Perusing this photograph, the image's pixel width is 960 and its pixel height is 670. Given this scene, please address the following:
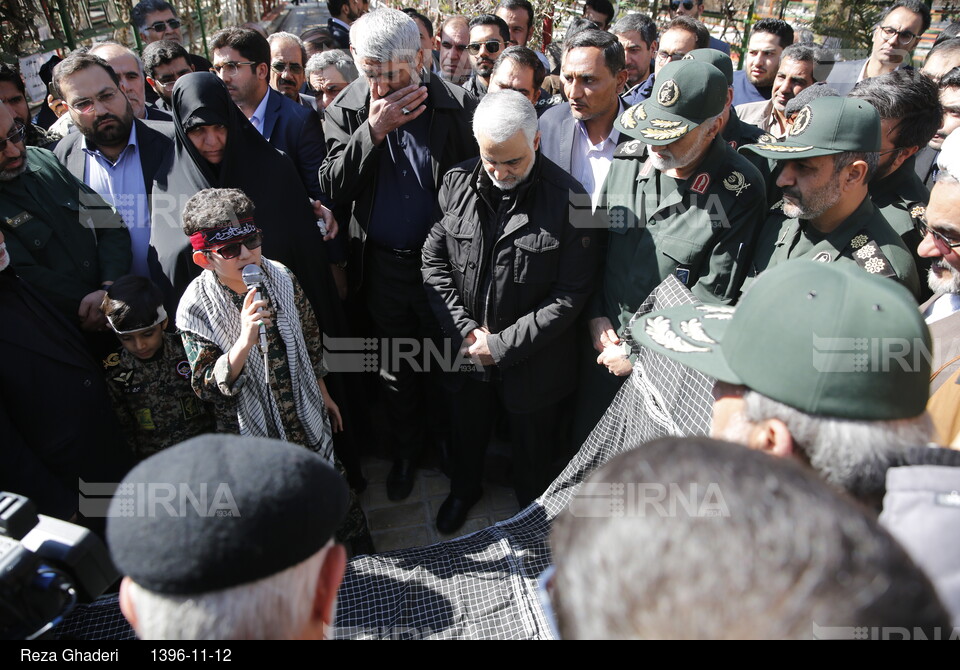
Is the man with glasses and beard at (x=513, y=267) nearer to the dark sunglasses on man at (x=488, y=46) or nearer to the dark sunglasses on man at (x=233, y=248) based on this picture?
the dark sunglasses on man at (x=233, y=248)

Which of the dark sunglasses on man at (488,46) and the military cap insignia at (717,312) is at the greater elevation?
the dark sunglasses on man at (488,46)

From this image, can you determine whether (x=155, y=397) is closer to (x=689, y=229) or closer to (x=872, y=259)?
(x=689, y=229)

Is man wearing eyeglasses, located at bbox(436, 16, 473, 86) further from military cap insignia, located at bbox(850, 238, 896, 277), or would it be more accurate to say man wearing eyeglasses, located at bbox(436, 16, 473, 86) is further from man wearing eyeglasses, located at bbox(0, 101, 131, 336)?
military cap insignia, located at bbox(850, 238, 896, 277)

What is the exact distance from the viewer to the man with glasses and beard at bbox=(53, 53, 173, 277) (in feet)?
10.0

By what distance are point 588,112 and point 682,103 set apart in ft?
2.78

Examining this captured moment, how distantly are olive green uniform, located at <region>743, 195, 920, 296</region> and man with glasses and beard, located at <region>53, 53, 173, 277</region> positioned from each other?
3011mm

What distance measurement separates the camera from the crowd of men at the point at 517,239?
1198 mm

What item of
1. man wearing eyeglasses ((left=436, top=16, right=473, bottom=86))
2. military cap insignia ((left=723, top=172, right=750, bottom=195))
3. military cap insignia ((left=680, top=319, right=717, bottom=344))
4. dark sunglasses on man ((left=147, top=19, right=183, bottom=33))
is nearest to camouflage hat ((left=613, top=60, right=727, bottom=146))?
military cap insignia ((left=723, top=172, right=750, bottom=195))

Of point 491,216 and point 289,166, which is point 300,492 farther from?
point 289,166

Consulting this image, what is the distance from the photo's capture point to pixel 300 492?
99cm

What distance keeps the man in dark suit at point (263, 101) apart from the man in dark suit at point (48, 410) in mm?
1740

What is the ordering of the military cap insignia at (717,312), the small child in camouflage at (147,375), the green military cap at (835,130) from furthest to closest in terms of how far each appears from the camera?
the small child in camouflage at (147,375), the green military cap at (835,130), the military cap insignia at (717,312)

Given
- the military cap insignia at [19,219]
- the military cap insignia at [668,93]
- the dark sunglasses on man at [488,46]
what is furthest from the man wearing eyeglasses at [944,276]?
the military cap insignia at [19,219]

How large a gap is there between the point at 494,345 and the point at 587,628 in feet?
6.64
